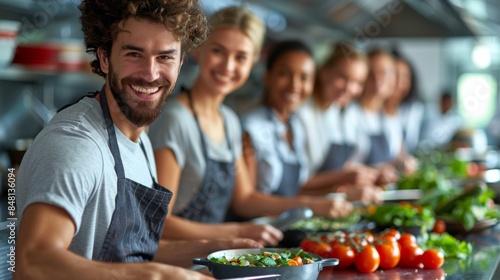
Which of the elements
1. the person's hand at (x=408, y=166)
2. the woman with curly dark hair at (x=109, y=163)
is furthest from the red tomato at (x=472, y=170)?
the woman with curly dark hair at (x=109, y=163)

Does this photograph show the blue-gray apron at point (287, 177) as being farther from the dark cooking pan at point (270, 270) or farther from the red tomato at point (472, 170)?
the dark cooking pan at point (270, 270)

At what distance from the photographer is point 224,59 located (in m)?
2.52

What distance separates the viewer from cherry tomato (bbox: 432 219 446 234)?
2594mm

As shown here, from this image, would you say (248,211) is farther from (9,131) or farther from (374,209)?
(9,131)

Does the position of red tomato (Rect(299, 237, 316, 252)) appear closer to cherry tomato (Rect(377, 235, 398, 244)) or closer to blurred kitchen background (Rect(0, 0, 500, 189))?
cherry tomato (Rect(377, 235, 398, 244))

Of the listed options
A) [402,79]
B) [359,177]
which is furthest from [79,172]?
[402,79]

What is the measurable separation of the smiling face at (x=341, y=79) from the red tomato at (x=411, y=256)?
7.23ft

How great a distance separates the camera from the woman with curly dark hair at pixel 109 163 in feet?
4.18

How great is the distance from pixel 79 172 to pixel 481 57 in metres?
9.22

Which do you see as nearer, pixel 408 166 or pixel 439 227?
pixel 439 227

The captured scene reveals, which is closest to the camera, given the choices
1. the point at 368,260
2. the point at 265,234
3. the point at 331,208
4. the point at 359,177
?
the point at 368,260

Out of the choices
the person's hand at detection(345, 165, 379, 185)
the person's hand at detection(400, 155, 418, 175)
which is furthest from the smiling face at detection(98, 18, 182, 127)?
the person's hand at detection(400, 155, 418, 175)

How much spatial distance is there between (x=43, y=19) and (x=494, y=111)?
7414 mm

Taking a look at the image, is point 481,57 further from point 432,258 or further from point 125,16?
point 125,16
